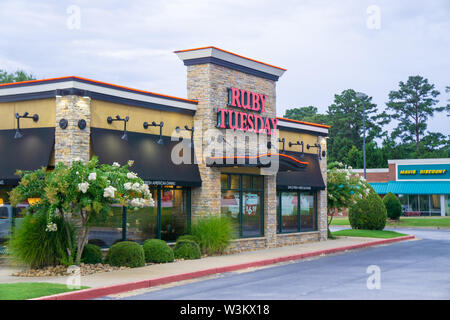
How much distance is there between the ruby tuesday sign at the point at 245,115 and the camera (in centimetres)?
2192

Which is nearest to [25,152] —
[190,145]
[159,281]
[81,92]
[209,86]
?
[81,92]

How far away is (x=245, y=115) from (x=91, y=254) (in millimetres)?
9053

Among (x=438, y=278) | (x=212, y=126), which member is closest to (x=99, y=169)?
(x=212, y=126)

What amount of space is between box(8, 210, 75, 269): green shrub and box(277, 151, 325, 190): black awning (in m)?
10.2

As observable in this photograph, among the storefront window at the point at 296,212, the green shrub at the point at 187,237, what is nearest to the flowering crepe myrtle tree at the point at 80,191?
the green shrub at the point at 187,237

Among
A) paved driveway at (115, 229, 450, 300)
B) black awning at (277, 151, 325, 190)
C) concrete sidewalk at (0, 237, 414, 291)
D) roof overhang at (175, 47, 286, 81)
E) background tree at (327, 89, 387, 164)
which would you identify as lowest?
paved driveway at (115, 229, 450, 300)

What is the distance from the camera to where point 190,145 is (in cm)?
2100

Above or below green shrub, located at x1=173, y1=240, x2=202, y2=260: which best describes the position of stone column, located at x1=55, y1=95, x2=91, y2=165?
above

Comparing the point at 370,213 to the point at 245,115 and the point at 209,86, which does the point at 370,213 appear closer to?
the point at 245,115

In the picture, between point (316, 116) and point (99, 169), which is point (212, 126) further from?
point (316, 116)

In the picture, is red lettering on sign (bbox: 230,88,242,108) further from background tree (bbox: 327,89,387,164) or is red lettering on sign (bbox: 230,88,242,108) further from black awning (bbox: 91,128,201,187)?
background tree (bbox: 327,89,387,164)

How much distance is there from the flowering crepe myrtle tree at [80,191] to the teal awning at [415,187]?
158 ft

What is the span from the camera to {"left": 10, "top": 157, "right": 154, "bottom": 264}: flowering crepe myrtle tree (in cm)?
1472

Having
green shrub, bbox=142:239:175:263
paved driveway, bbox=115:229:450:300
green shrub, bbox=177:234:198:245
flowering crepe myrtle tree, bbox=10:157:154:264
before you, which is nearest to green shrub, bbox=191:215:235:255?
green shrub, bbox=177:234:198:245
